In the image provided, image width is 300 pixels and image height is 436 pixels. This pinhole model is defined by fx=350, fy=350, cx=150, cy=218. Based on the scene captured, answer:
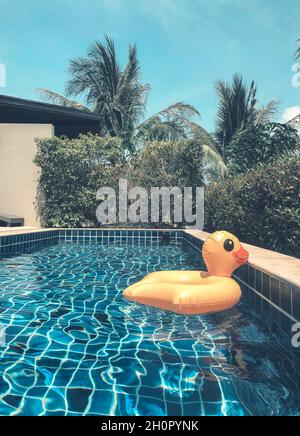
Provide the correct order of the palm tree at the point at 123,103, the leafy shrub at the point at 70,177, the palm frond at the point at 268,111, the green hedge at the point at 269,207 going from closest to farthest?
the green hedge at the point at 269,207
the leafy shrub at the point at 70,177
the palm tree at the point at 123,103
the palm frond at the point at 268,111

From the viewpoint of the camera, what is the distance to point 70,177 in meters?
14.1

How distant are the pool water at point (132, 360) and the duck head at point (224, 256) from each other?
1.68ft

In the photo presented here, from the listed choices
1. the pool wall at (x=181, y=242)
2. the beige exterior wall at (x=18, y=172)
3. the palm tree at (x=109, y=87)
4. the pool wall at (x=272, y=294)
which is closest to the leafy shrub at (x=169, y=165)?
the pool wall at (x=181, y=242)

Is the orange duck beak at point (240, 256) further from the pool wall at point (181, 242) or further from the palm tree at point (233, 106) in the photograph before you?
the palm tree at point (233, 106)

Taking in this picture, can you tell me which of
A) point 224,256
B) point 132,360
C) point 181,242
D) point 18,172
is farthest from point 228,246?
point 18,172

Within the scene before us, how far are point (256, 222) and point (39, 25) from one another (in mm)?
10113

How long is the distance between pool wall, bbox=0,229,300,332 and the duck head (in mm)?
257

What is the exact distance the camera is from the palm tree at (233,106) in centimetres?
2127

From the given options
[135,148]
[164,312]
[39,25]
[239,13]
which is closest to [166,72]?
[135,148]

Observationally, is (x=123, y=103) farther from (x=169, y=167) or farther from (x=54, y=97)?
(x=169, y=167)

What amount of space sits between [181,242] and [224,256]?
27.3 ft

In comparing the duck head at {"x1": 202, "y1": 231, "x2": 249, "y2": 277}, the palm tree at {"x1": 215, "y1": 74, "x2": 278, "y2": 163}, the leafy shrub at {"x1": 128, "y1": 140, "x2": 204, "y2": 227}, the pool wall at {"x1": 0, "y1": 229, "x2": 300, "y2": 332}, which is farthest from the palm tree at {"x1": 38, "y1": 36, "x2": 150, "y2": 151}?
the duck head at {"x1": 202, "y1": 231, "x2": 249, "y2": 277}

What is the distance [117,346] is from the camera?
315 centimetres

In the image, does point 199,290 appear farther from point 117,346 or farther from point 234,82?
point 234,82
